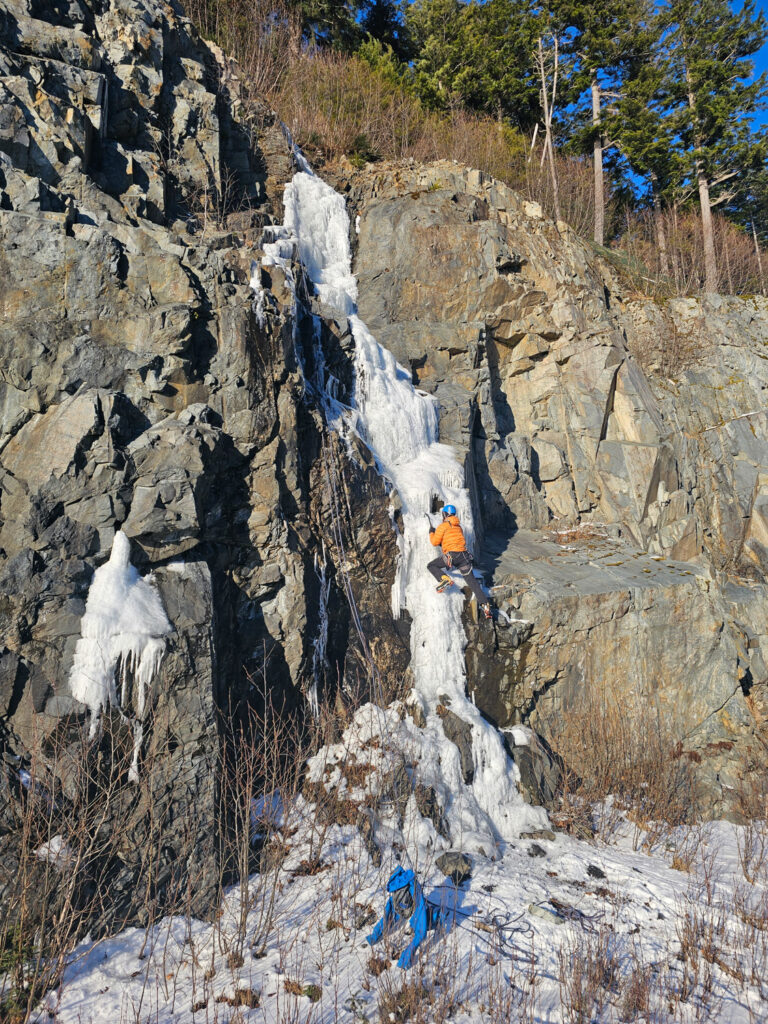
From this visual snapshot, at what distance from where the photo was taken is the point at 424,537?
1023cm

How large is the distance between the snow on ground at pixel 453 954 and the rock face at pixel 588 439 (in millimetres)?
3801

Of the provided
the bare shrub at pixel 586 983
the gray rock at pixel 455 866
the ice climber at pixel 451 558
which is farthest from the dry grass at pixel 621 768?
the bare shrub at pixel 586 983

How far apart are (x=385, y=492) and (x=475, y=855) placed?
5.49 metres

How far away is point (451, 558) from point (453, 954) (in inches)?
222

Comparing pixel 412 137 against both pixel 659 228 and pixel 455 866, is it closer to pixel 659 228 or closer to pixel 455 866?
pixel 659 228

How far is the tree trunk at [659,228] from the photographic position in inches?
818

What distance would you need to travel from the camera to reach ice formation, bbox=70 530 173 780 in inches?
243

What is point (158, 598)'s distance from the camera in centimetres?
680

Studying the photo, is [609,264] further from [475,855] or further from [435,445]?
[475,855]

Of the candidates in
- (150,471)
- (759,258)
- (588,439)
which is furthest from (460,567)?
(759,258)

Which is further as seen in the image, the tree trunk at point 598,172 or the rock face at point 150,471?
the tree trunk at point 598,172

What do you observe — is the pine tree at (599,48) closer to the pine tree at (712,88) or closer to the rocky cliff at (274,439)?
the pine tree at (712,88)

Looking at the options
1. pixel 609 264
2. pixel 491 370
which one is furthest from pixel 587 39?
pixel 491 370

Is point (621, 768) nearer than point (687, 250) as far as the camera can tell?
Yes
